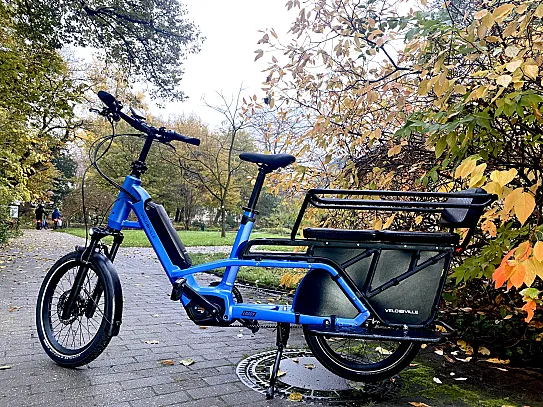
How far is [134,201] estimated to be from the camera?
278 cm

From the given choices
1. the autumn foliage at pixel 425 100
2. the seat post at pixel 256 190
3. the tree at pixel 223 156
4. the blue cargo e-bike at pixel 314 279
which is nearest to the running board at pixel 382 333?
the blue cargo e-bike at pixel 314 279

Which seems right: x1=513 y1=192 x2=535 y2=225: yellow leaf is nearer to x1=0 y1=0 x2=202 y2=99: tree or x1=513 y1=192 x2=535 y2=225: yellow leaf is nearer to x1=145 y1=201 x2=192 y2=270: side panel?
x1=145 y1=201 x2=192 y2=270: side panel

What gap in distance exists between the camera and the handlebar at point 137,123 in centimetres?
278

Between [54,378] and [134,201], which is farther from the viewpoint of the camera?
[134,201]

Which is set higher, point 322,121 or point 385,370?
point 322,121

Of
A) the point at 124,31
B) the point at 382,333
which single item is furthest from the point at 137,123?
the point at 124,31

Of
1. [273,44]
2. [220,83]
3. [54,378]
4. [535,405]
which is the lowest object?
[54,378]

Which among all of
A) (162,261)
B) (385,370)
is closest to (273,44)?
(162,261)

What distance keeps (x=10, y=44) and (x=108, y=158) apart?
18243mm

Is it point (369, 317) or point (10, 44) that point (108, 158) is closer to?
point (10, 44)

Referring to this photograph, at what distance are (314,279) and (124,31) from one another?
27.8ft

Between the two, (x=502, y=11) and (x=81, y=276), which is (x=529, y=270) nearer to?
(x=502, y=11)

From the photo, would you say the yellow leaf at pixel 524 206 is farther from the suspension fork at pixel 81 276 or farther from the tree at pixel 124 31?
the tree at pixel 124 31

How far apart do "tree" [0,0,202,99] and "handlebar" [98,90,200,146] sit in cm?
668
